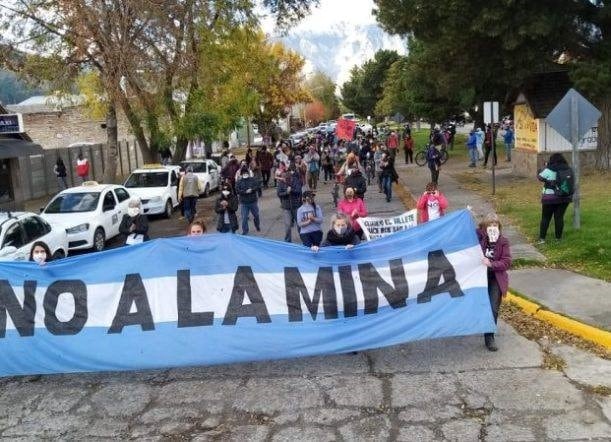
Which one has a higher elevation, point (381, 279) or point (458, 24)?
point (458, 24)

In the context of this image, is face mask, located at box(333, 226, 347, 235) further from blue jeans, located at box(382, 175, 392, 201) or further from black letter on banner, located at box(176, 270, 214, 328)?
blue jeans, located at box(382, 175, 392, 201)

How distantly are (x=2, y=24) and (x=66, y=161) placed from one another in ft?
35.1

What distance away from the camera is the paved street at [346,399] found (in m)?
5.67

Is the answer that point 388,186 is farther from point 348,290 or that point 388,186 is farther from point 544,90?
point 348,290

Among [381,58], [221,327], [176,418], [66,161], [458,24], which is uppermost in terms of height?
[381,58]

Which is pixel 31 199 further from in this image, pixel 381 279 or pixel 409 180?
pixel 381 279

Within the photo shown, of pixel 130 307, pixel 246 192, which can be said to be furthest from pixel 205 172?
pixel 130 307

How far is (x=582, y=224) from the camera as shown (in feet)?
41.9

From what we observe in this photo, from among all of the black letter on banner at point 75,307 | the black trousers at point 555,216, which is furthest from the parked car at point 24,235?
the black trousers at point 555,216

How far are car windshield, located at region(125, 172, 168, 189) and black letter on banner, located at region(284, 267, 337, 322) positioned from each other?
15392 millimetres

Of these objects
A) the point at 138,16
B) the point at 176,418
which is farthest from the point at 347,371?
the point at 138,16

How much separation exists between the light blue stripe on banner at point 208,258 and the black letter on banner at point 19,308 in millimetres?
95

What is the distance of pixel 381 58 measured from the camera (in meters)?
86.9

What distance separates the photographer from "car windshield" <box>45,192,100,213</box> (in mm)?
16297
